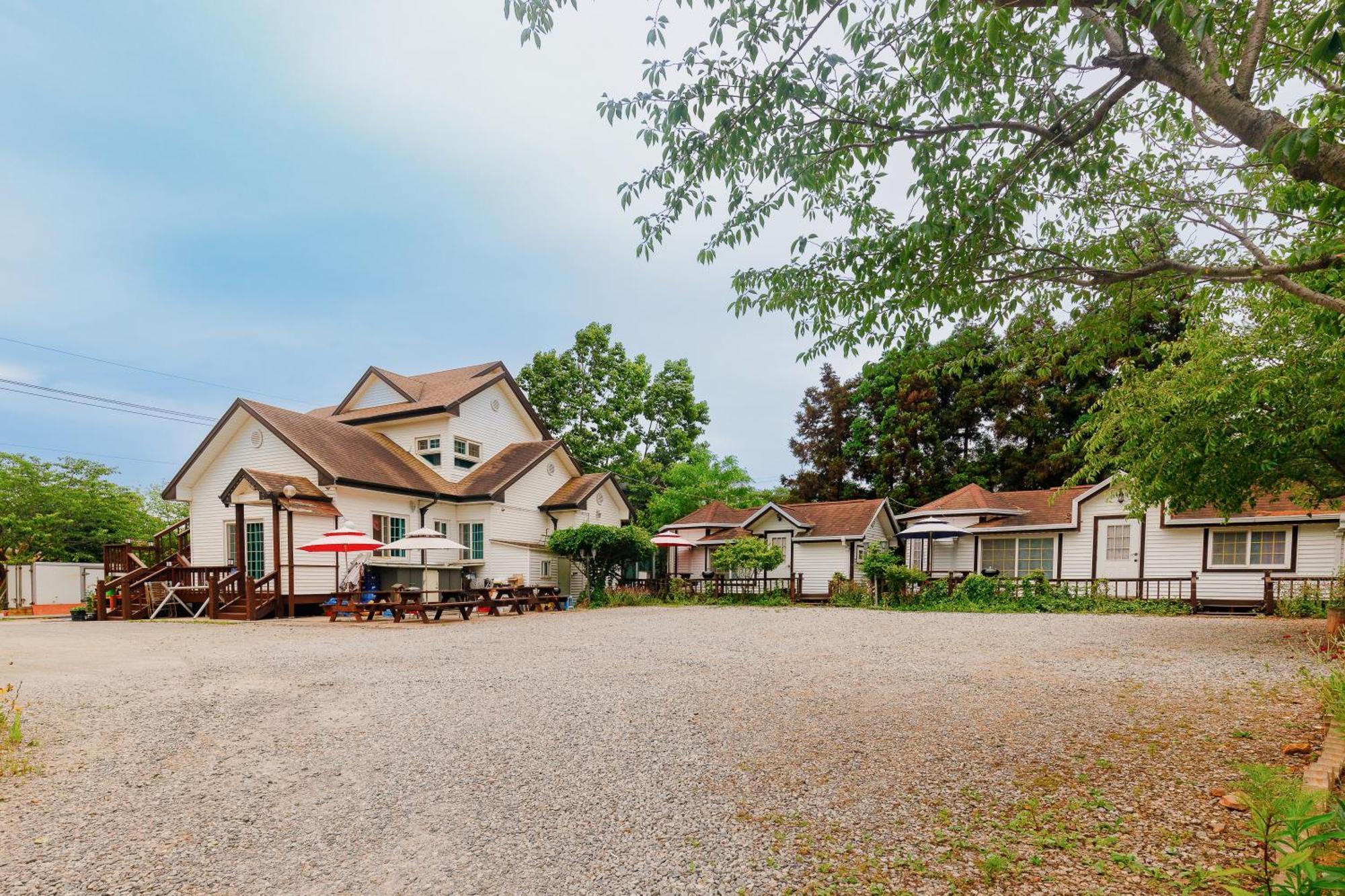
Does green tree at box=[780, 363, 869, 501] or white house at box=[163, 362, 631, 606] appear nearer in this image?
white house at box=[163, 362, 631, 606]

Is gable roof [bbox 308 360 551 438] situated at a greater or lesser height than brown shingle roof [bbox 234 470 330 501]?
greater

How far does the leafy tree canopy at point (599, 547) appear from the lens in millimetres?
22969

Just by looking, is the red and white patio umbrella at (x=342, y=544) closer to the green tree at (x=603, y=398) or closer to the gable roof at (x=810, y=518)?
the gable roof at (x=810, y=518)

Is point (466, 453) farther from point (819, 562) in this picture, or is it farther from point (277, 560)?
point (819, 562)

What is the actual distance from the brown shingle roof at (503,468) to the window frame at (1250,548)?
2088 centimetres

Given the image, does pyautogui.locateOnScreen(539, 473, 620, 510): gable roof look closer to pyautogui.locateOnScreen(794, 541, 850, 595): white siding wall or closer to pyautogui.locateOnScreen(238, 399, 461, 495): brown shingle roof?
pyautogui.locateOnScreen(238, 399, 461, 495): brown shingle roof

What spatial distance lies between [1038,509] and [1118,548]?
3043 mm

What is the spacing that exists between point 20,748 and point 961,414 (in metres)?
35.9

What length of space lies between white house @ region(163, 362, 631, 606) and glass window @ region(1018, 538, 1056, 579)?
14.5 metres

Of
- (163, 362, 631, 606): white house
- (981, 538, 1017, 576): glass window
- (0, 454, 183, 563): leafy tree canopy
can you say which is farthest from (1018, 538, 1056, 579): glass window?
(0, 454, 183, 563): leafy tree canopy

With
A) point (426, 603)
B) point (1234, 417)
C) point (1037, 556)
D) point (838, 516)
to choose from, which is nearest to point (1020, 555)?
point (1037, 556)

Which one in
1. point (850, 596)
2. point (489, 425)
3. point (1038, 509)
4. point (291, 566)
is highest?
point (489, 425)

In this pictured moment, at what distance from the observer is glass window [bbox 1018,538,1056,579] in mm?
25062

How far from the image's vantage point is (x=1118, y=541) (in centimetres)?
2348
